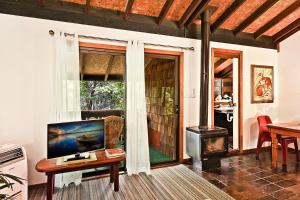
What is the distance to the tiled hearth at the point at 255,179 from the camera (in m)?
2.48

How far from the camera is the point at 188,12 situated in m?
3.16

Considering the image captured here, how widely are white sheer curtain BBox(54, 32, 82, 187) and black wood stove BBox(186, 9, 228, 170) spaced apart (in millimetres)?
1952

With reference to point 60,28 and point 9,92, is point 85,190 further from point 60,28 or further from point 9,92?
point 60,28

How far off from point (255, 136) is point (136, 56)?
3.36m

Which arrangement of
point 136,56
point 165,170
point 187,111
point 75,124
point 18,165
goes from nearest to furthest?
point 18,165
point 75,124
point 136,56
point 165,170
point 187,111

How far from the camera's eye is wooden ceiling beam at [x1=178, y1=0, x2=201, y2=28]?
2.97 metres

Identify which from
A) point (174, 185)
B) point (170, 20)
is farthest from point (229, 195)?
point (170, 20)

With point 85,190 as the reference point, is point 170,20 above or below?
above

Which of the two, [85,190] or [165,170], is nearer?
A: [85,190]

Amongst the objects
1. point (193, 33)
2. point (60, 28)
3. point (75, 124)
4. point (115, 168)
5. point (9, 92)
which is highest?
point (193, 33)

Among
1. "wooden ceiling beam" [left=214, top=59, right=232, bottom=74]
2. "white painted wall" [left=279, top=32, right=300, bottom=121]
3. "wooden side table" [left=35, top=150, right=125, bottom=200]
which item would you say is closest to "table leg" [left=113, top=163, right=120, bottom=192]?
"wooden side table" [left=35, top=150, right=125, bottom=200]

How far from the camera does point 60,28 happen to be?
278 centimetres

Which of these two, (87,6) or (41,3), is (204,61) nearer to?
(87,6)

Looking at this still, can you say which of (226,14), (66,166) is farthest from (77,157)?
(226,14)
